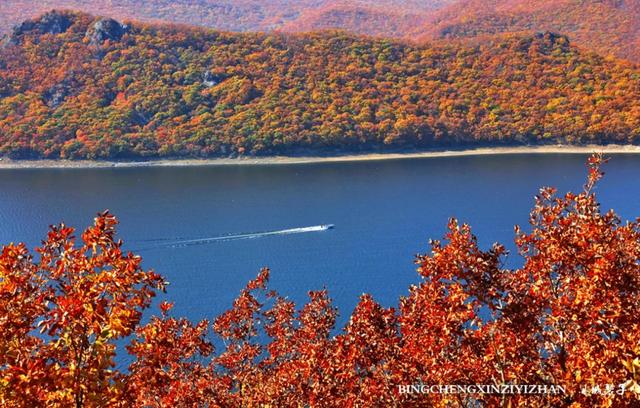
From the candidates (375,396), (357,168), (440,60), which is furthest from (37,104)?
(375,396)

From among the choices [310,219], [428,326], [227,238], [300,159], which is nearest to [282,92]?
[300,159]

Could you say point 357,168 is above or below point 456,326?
below

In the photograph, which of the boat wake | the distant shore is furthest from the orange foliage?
the distant shore

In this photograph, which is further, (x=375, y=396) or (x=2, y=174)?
(x=2, y=174)

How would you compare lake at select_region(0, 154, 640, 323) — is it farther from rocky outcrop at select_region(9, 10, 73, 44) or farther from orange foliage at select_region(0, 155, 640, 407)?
rocky outcrop at select_region(9, 10, 73, 44)

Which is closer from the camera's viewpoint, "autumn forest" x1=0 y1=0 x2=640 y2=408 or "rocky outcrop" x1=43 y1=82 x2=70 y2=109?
"autumn forest" x1=0 y1=0 x2=640 y2=408

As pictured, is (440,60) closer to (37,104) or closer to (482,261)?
(37,104)
